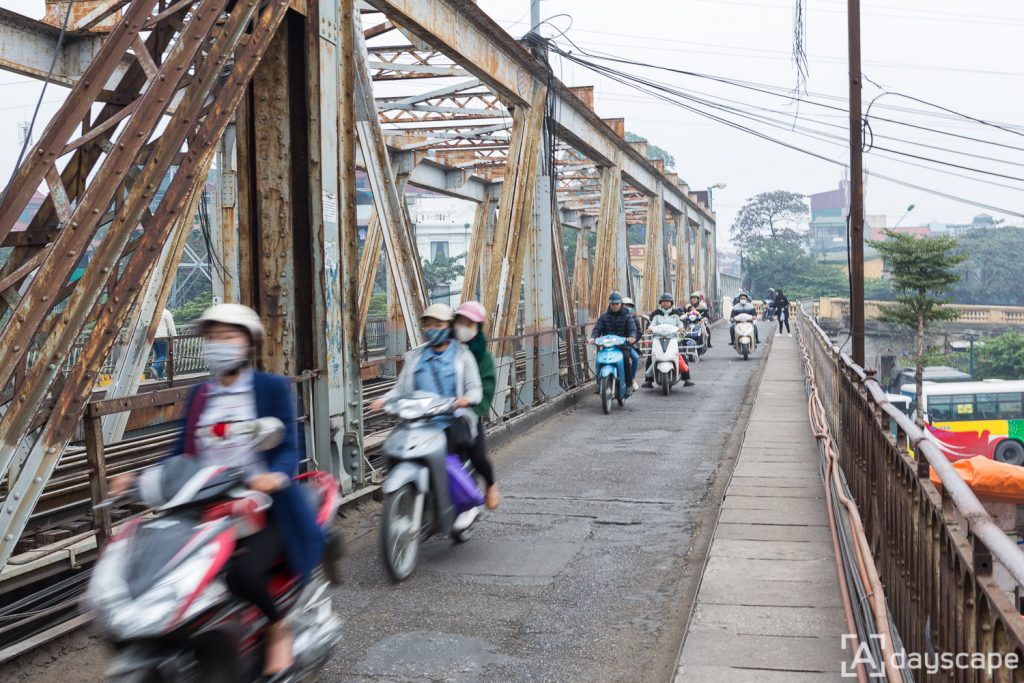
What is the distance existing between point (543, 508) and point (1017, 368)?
5880 cm

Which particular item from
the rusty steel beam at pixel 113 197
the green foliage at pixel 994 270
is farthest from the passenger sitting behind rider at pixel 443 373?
the green foliage at pixel 994 270

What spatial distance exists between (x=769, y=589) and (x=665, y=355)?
10.5m

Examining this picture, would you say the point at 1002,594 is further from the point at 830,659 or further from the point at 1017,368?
the point at 1017,368

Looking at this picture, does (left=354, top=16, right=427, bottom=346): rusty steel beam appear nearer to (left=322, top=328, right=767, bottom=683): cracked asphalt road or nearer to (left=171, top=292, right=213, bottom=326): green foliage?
(left=322, top=328, right=767, bottom=683): cracked asphalt road

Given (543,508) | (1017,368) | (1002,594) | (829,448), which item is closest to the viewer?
(1002,594)

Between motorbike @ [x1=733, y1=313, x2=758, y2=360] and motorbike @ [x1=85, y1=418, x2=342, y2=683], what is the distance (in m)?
21.0

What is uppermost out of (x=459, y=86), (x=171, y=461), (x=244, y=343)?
(x=459, y=86)

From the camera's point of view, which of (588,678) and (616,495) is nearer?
(588,678)

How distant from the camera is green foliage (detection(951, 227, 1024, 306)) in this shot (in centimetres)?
8388

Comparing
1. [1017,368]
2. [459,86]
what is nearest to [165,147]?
[459,86]

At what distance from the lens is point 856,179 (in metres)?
17.4

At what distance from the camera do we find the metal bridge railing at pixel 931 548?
2.45 m

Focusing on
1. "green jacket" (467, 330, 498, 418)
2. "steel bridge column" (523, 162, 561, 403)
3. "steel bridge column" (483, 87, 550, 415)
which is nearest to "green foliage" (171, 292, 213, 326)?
"steel bridge column" (523, 162, 561, 403)

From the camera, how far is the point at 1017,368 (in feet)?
195
